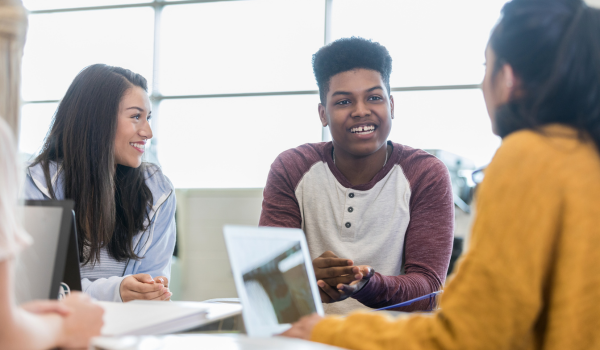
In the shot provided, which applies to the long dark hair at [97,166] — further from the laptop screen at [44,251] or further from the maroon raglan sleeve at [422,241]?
the maroon raglan sleeve at [422,241]

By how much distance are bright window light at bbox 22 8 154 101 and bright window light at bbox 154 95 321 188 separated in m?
0.55

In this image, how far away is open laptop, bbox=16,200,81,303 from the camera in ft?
2.69

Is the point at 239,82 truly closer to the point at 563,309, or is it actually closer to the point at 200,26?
the point at 200,26

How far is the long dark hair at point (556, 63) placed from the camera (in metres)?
0.69

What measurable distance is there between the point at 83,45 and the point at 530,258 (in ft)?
14.3

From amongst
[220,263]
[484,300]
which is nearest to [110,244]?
[484,300]

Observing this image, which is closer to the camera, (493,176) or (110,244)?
(493,176)

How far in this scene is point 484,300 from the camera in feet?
2.03

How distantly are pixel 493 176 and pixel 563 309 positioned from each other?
0.18 metres

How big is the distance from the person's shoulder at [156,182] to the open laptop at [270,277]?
0.91 m

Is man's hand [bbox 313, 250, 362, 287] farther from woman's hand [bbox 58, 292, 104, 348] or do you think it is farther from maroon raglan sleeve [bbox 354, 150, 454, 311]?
woman's hand [bbox 58, 292, 104, 348]

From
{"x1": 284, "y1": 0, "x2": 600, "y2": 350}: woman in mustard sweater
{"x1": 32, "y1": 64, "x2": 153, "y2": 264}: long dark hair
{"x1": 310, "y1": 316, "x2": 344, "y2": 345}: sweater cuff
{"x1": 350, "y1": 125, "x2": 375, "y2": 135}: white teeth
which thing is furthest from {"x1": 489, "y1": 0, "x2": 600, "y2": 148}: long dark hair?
{"x1": 32, "y1": 64, "x2": 153, "y2": 264}: long dark hair

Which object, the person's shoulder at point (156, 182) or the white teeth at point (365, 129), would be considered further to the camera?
the person's shoulder at point (156, 182)

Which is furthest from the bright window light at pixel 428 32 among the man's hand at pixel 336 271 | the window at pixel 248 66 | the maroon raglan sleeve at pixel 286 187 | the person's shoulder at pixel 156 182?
the man's hand at pixel 336 271
